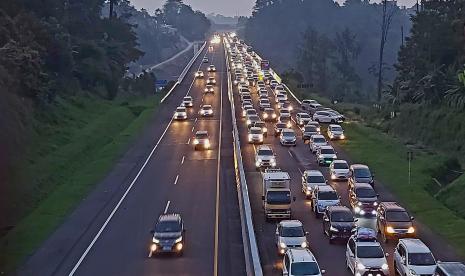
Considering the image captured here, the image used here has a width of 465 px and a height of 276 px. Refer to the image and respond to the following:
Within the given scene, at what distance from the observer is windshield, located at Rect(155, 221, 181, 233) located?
109 feet

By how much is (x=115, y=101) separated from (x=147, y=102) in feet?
13.5

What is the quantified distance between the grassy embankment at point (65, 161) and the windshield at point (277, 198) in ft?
35.0

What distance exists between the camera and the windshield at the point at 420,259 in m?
26.9

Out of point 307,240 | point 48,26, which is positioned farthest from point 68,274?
point 48,26

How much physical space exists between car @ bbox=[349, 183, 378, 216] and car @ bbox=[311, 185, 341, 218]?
106cm

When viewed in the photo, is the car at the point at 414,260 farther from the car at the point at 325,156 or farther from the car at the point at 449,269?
the car at the point at 325,156

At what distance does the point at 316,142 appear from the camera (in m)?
61.1

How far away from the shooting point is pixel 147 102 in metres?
104

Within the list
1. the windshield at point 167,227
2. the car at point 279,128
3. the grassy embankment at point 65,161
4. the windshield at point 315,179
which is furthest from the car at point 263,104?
the windshield at point 167,227

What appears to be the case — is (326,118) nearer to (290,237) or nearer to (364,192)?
(364,192)

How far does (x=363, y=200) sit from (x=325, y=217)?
15.2ft

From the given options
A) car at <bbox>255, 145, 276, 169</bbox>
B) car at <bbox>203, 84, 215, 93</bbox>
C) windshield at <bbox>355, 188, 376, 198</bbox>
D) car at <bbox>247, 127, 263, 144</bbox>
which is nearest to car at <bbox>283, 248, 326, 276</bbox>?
windshield at <bbox>355, 188, 376, 198</bbox>

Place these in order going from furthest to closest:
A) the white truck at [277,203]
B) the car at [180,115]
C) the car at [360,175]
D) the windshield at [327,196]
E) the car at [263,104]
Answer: the car at [263,104] → the car at [180,115] → the car at [360,175] → the windshield at [327,196] → the white truck at [277,203]

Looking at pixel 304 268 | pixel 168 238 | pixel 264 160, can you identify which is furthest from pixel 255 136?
pixel 304 268
